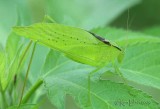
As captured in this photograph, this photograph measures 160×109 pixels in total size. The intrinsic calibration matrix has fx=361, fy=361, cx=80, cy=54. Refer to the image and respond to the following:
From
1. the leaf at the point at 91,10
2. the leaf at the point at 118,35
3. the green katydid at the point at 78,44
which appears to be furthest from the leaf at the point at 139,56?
the leaf at the point at 91,10

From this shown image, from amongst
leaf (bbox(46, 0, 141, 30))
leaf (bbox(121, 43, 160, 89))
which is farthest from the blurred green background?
leaf (bbox(121, 43, 160, 89))

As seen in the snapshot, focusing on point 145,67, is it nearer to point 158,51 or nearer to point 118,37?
point 158,51

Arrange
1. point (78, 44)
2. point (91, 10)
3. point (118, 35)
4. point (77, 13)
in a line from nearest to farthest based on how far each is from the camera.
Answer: point (78, 44) < point (118, 35) < point (77, 13) < point (91, 10)

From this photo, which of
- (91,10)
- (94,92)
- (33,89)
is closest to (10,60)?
(33,89)

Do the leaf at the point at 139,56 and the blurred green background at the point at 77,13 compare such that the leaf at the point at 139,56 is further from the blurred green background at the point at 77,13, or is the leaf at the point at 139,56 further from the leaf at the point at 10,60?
the leaf at the point at 10,60

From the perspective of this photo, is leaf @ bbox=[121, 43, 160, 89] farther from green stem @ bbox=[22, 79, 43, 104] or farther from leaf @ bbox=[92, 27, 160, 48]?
green stem @ bbox=[22, 79, 43, 104]

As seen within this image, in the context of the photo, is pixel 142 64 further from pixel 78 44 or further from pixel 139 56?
pixel 78 44

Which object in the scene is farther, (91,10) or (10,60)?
(91,10)
